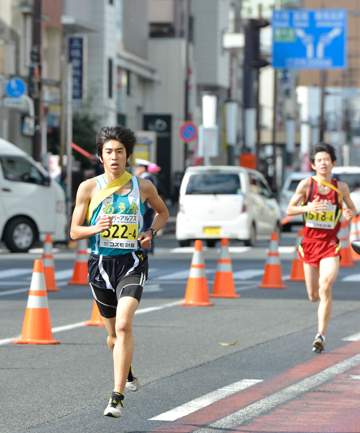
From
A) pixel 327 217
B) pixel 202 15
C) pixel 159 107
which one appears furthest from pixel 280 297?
pixel 202 15

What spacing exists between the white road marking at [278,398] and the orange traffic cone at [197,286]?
14.4 feet

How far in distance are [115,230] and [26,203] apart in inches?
617

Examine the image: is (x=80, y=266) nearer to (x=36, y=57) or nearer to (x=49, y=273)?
(x=49, y=273)

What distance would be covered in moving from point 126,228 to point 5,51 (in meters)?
26.5

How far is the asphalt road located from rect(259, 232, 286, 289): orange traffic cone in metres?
0.72

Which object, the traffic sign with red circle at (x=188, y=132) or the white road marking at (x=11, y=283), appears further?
the traffic sign with red circle at (x=188, y=132)

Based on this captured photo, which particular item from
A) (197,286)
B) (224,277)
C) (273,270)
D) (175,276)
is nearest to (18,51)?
(175,276)

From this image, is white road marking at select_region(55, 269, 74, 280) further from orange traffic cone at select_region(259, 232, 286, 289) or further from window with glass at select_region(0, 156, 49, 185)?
window with glass at select_region(0, 156, 49, 185)

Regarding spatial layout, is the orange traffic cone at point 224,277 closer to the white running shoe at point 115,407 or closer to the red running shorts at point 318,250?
the red running shorts at point 318,250

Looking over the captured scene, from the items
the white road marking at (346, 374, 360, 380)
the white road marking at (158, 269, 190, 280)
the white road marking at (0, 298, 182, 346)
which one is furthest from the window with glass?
the white road marking at (346, 374, 360, 380)

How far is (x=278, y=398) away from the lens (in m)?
6.91

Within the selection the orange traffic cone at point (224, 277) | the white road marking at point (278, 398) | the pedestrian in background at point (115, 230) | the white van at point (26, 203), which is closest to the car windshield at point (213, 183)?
the white van at point (26, 203)

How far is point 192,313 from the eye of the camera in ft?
39.4

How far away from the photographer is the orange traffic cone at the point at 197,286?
42.1 ft
